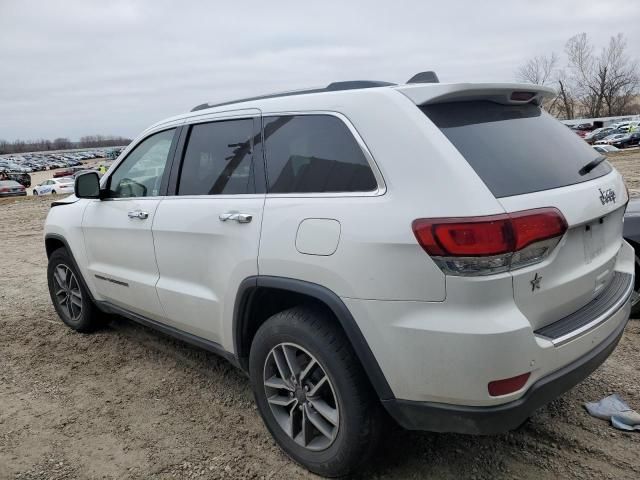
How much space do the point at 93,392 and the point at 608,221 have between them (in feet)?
10.9

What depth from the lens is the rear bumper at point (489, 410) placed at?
2.06 m

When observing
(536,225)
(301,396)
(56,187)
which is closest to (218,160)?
(301,396)

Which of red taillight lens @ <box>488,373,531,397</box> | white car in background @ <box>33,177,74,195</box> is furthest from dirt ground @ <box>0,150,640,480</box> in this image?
white car in background @ <box>33,177,74,195</box>

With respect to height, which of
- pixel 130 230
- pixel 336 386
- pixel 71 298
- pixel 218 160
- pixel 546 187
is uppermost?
pixel 218 160

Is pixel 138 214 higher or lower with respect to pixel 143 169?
lower

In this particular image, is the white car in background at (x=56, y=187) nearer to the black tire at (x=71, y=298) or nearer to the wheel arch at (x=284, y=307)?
the black tire at (x=71, y=298)

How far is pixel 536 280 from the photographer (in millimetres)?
2061

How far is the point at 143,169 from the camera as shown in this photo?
371cm

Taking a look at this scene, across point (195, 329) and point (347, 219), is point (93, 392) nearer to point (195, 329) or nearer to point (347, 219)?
point (195, 329)

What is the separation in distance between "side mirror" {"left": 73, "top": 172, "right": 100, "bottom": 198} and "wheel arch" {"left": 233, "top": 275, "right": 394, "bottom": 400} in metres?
1.75

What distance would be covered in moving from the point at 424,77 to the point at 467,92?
41 centimetres

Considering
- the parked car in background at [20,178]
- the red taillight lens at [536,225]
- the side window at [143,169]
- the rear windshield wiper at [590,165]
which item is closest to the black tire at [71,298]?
the side window at [143,169]

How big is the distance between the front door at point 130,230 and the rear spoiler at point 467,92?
1808 millimetres

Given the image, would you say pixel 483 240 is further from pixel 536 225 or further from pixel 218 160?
pixel 218 160
